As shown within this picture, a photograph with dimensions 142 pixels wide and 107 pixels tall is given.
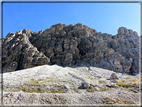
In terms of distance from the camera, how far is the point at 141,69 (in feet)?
195

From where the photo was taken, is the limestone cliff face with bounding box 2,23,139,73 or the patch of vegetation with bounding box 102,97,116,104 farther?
the limestone cliff face with bounding box 2,23,139,73

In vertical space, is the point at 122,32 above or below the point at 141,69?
above

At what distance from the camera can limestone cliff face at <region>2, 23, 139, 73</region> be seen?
6262 centimetres

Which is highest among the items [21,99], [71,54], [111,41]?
[111,41]

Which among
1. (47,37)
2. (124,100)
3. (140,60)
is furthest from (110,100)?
(47,37)

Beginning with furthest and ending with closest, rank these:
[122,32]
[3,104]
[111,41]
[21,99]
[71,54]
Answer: [122,32] → [111,41] → [71,54] → [21,99] → [3,104]

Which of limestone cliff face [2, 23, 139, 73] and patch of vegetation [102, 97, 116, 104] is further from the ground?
limestone cliff face [2, 23, 139, 73]

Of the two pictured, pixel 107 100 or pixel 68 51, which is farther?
pixel 68 51

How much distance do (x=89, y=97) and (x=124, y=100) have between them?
6.53 m

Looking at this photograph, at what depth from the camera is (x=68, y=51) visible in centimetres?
8069

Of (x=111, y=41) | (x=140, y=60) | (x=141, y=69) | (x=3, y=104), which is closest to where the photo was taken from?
(x=3, y=104)

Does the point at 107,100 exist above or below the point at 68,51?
below

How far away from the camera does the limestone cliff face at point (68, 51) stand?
62.6 m

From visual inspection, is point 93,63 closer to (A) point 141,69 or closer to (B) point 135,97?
(A) point 141,69
